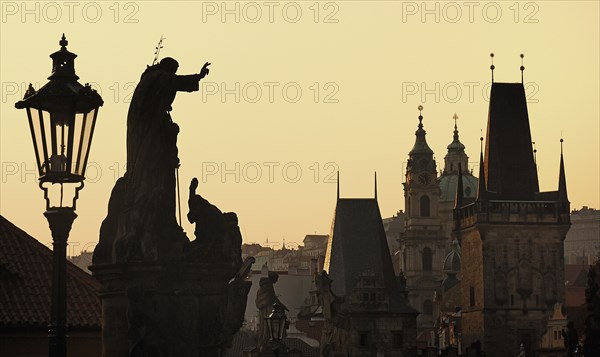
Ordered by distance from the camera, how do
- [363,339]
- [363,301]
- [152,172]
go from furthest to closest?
[363,301]
[363,339]
[152,172]

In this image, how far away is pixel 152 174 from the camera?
43.8 ft

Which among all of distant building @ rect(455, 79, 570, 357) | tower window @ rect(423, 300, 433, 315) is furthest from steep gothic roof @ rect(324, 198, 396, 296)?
tower window @ rect(423, 300, 433, 315)

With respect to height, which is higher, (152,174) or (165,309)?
(152,174)

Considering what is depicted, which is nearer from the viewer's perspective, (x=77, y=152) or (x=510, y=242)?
(x=77, y=152)

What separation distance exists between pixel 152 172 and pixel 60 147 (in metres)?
2.29

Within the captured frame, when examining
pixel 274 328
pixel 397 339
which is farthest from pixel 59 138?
pixel 397 339

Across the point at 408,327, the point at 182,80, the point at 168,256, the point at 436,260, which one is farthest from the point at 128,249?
the point at 436,260

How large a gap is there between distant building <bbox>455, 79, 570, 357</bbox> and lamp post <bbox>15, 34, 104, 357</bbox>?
88165 millimetres

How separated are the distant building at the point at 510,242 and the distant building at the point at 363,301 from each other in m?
4.62

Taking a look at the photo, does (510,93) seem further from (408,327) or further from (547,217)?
(408,327)

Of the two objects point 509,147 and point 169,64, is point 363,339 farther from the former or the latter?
point 169,64

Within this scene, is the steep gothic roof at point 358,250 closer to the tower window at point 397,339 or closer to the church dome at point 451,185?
the tower window at point 397,339

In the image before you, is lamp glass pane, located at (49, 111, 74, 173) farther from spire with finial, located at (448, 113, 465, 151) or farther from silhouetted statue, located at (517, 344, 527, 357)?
spire with finial, located at (448, 113, 465, 151)

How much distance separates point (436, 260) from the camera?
166 m
